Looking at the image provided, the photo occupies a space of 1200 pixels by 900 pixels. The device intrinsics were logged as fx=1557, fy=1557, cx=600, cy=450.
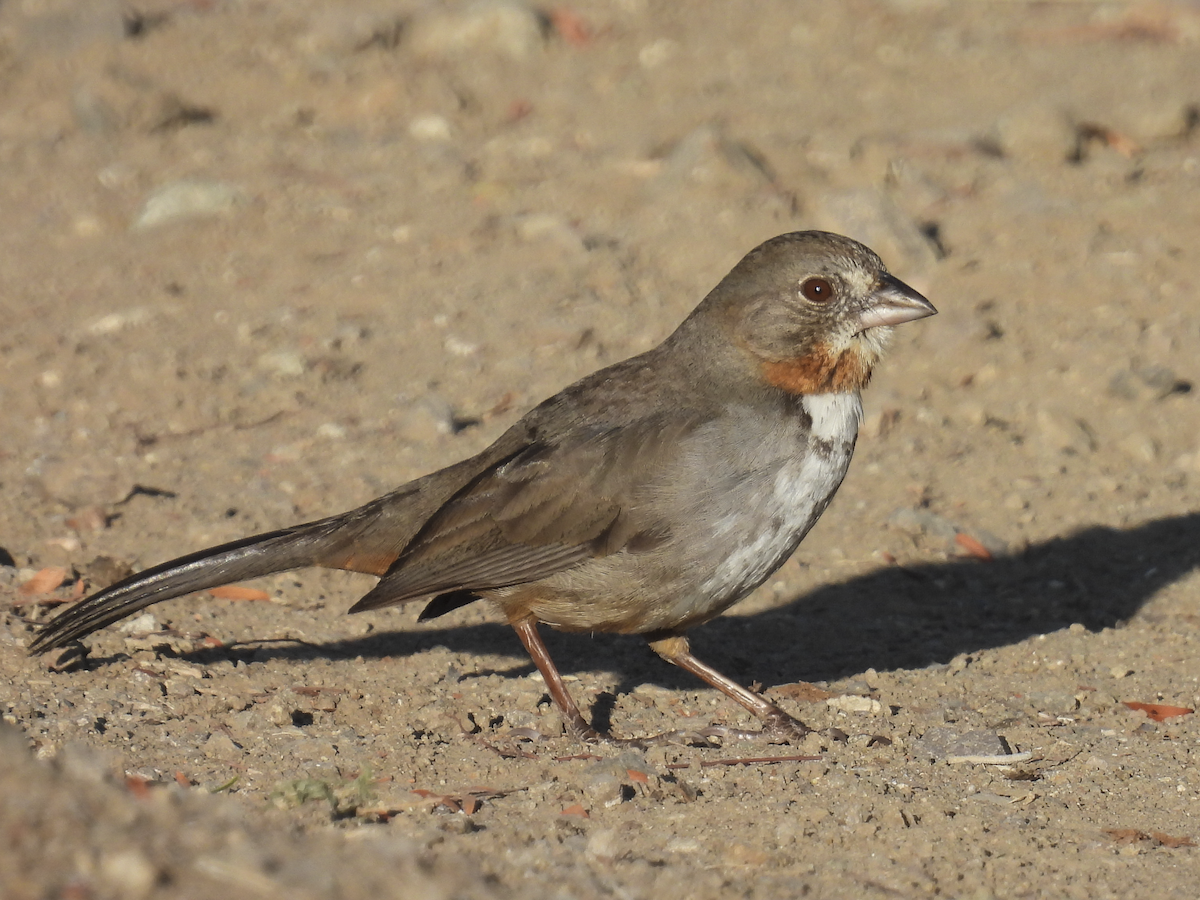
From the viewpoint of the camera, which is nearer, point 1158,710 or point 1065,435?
point 1158,710

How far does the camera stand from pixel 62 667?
5137 mm

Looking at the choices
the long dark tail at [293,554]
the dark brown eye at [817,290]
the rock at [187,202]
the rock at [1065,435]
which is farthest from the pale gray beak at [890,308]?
the rock at [187,202]

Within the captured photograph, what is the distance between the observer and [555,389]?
24.3ft

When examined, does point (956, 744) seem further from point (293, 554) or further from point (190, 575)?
point (190, 575)

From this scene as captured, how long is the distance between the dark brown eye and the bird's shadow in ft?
4.75

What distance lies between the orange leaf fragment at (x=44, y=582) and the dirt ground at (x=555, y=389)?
75 millimetres

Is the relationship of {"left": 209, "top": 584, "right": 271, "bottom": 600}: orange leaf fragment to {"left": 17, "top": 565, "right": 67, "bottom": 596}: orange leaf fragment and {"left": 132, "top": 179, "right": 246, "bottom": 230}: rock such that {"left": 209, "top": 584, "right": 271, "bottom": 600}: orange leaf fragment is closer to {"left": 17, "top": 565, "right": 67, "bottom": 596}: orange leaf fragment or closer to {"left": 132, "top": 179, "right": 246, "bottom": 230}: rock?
{"left": 17, "top": 565, "right": 67, "bottom": 596}: orange leaf fragment

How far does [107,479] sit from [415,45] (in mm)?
4934

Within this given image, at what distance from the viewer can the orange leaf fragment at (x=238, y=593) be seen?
6.07m

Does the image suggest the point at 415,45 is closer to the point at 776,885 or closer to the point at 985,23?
the point at 985,23

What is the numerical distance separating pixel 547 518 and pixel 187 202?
15.3 feet

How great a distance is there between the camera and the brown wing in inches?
196

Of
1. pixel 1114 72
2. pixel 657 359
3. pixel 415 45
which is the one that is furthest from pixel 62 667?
pixel 1114 72

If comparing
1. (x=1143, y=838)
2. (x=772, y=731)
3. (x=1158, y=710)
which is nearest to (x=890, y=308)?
(x=772, y=731)
